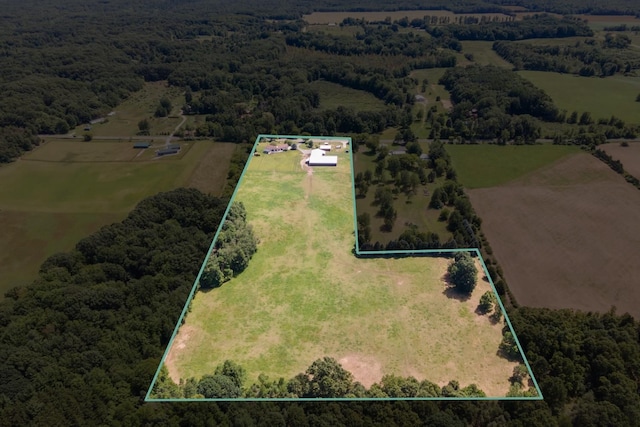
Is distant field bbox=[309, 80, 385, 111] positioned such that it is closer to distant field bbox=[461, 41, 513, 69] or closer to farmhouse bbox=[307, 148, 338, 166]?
distant field bbox=[461, 41, 513, 69]

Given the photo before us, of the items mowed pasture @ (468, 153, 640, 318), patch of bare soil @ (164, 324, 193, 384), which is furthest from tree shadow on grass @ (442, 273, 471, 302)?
patch of bare soil @ (164, 324, 193, 384)

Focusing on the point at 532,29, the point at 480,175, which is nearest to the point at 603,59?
the point at 532,29

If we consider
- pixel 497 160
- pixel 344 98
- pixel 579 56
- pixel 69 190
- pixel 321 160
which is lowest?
pixel 497 160

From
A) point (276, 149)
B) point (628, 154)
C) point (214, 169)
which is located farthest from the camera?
point (628, 154)

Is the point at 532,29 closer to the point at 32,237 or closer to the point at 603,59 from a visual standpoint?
the point at 603,59

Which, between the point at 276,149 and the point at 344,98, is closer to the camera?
the point at 276,149

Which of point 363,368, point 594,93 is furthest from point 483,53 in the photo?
point 363,368

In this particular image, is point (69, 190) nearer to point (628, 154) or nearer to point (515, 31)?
point (628, 154)
